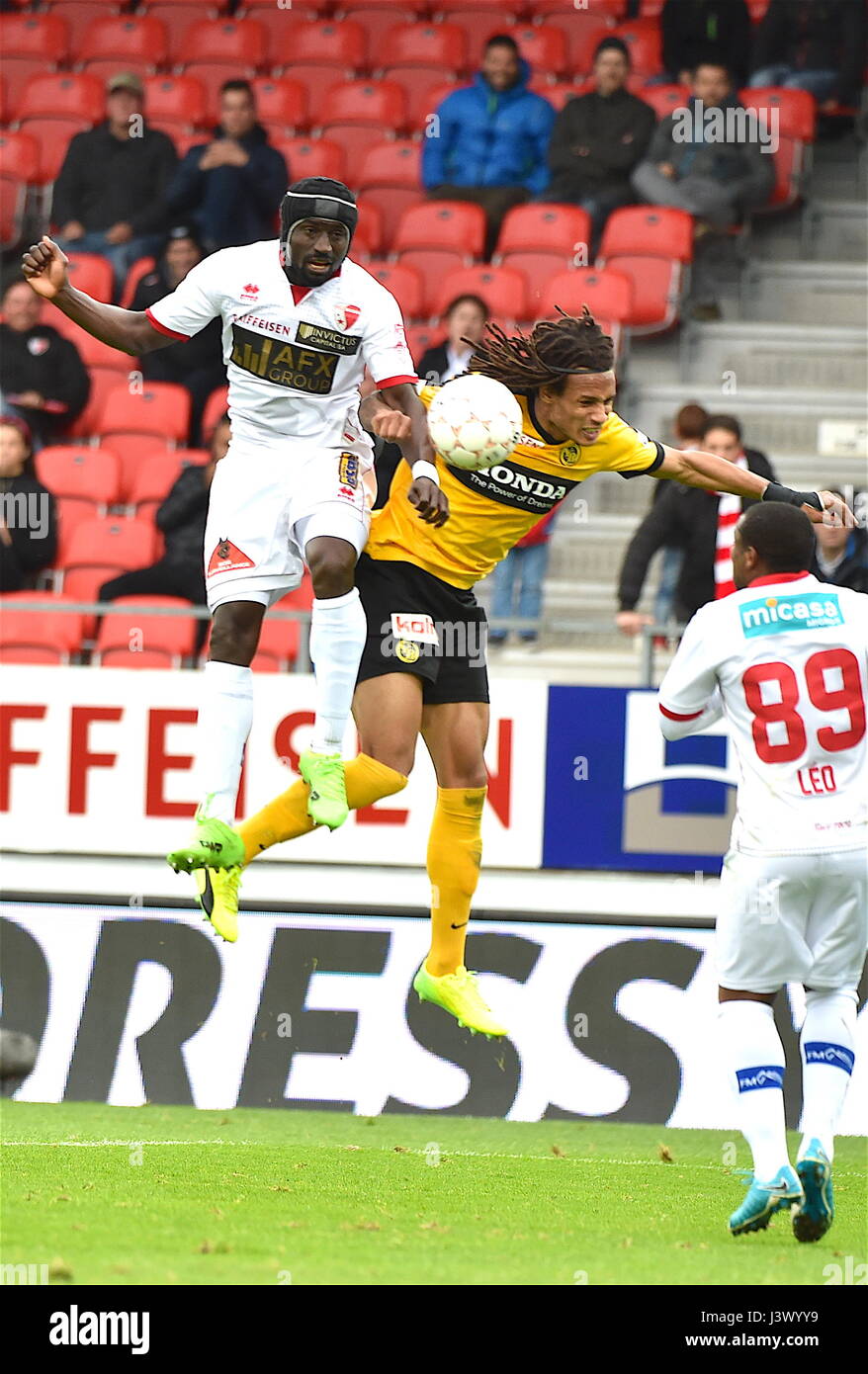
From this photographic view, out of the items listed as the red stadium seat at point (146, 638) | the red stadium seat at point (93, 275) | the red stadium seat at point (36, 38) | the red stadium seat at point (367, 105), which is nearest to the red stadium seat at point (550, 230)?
the red stadium seat at point (367, 105)

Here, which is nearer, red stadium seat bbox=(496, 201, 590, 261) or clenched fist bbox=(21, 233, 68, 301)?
clenched fist bbox=(21, 233, 68, 301)

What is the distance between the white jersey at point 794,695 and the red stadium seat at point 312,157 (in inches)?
378

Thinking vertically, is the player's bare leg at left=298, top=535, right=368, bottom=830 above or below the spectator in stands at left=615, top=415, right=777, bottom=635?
below

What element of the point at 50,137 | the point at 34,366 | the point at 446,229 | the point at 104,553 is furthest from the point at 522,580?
the point at 50,137

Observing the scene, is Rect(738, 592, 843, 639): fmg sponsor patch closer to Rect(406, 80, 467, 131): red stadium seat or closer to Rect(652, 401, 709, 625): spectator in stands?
Rect(652, 401, 709, 625): spectator in stands

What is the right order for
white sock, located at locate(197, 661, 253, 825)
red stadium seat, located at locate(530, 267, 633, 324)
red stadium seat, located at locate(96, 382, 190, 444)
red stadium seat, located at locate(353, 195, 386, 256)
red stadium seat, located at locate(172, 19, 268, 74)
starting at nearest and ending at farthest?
white sock, located at locate(197, 661, 253, 825), red stadium seat, located at locate(96, 382, 190, 444), red stadium seat, located at locate(530, 267, 633, 324), red stadium seat, located at locate(353, 195, 386, 256), red stadium seat, located at locate(172, 19, 268, 74)

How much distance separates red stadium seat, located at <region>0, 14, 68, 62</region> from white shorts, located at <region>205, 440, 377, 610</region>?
35.7 feet

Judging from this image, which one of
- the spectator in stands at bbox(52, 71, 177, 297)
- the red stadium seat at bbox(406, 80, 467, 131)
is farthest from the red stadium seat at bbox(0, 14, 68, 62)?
the red stadium seat at bbox(406, 80, 467, 131)

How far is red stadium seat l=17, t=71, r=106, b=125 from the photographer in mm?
15781

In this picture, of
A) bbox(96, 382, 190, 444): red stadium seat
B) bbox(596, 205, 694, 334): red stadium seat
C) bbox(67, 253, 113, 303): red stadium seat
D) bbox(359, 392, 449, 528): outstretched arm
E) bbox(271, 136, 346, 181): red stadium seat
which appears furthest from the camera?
bbox(271, 136, 346, 181): red stadium seat

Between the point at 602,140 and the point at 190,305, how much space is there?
7797mm

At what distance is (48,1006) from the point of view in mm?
9844

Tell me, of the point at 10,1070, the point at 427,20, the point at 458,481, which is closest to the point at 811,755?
the point at 458,481

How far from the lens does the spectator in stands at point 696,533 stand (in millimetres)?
10070
